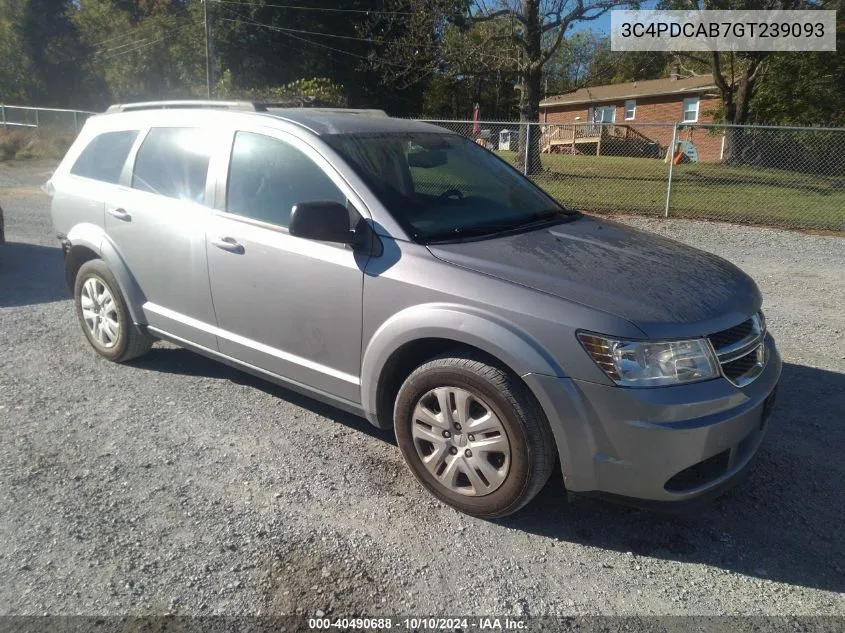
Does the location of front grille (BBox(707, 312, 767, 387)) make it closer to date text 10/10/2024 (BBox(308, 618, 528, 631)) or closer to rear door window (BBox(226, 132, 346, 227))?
date text 10/10/2024 (BBox(308, 618, 528, 631))

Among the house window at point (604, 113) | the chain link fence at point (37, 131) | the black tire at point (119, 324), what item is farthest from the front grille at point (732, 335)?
the house window at point (604, 113)

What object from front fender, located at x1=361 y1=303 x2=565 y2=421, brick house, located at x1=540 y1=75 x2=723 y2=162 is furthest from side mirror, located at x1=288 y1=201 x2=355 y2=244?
brick house, located at x1=540 y1=75 x2=723 y2=162

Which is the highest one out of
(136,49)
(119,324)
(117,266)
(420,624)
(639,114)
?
(136,49)

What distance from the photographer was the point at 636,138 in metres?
35.1

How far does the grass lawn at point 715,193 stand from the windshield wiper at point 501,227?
9.26 meters

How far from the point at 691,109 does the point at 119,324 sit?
38176 millimetres

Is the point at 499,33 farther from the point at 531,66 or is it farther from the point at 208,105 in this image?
the point at 208,105

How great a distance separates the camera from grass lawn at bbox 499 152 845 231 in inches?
503

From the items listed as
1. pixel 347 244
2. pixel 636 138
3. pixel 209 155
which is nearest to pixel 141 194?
pixel 209 155

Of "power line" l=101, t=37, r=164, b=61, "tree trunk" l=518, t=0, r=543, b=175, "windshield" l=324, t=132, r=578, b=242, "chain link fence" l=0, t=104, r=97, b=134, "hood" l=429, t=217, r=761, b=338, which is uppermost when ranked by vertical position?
"power line" l=101, t=37, r=164, b=61

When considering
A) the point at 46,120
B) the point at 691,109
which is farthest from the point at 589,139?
the point at 46,120

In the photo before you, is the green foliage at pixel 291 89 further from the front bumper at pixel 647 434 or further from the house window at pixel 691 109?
the front bumper at pixel 647 434

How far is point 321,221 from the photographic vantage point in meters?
3.41

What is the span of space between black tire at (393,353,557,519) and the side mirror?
80 cm
